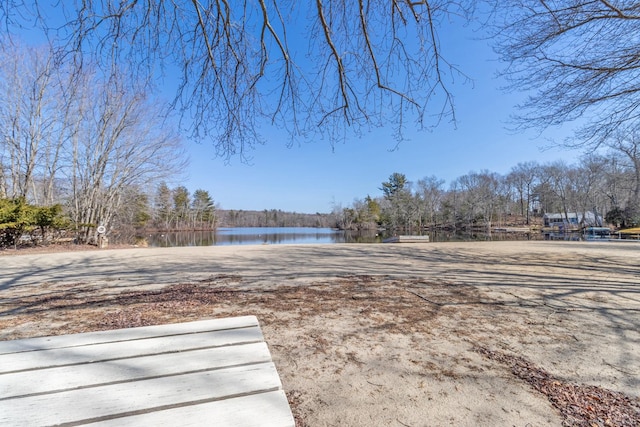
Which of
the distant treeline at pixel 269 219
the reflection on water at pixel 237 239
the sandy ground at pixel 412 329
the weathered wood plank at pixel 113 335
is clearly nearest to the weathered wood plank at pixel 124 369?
the weathered wood plank at pixel 113 335

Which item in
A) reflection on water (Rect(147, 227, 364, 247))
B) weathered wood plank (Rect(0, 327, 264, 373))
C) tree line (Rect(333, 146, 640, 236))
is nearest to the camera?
weathered wood plank (Rect(0, 327, 264, 373))

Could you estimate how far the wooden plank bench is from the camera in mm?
820

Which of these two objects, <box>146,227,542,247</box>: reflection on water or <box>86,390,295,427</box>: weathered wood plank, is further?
<box>146,227,542,247</box>: reflection on water

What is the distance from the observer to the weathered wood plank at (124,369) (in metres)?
0.93

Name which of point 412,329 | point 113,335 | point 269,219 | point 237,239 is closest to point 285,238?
point 237,239

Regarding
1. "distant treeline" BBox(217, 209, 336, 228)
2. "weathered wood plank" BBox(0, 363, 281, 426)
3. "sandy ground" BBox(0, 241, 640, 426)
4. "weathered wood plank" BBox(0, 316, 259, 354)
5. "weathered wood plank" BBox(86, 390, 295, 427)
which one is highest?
"distant treeline" BBox(217, 209, 336, 228)

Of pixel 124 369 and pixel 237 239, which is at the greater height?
pixel 124 369

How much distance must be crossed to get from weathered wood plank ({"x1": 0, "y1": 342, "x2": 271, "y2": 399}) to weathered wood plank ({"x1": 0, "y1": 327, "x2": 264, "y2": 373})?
0.04 meters

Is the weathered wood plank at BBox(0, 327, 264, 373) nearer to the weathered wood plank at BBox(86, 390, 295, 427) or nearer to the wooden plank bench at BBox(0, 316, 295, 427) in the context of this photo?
the wooden plank bench at BBox(0, 316, 295, 427)

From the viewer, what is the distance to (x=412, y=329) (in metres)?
2.70

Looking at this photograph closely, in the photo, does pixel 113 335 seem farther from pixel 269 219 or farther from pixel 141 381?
pixel 269 219

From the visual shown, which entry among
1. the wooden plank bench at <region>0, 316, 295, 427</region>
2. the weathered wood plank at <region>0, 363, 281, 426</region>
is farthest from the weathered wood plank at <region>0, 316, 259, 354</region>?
the weathered wood plank at <region>0, 363, 281, 426</region>

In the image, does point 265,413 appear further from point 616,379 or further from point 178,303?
point 178,303

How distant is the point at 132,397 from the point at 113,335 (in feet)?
1.90
